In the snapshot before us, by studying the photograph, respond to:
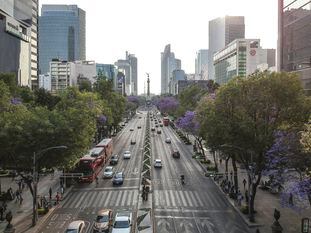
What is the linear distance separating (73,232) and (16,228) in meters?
7.62

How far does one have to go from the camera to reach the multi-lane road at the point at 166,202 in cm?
4178

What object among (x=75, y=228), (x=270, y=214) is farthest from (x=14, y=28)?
(x=270, y=214)

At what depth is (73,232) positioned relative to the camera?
120 ft

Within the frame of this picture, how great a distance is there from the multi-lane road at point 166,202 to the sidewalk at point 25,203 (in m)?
2.17

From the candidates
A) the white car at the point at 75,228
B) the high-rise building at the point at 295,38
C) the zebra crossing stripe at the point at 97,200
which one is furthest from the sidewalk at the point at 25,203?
the high-rise building at the point at 295,38

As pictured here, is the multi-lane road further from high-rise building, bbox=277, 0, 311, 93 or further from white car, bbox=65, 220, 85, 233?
high-rise building, bbox=277, 0, 311, 93

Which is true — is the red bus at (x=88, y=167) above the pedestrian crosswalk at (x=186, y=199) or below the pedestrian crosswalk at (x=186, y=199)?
above

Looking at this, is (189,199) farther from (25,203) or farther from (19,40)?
(19,40)

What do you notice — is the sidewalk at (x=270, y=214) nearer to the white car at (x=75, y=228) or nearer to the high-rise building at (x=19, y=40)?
the white car at (x=75, y=228)

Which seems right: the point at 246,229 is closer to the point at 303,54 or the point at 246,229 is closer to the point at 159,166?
the point at 159,166

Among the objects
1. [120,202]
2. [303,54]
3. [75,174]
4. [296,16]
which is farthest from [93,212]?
[296,16]

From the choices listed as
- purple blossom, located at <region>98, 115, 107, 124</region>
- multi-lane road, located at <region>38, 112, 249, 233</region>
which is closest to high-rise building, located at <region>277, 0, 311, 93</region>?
multi-lane road, located at <region>38, 112, 249, 233</region>

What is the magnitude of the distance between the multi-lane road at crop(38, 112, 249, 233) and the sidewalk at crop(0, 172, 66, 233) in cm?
217

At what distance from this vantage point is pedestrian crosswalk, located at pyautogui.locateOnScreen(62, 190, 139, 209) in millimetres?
50031
